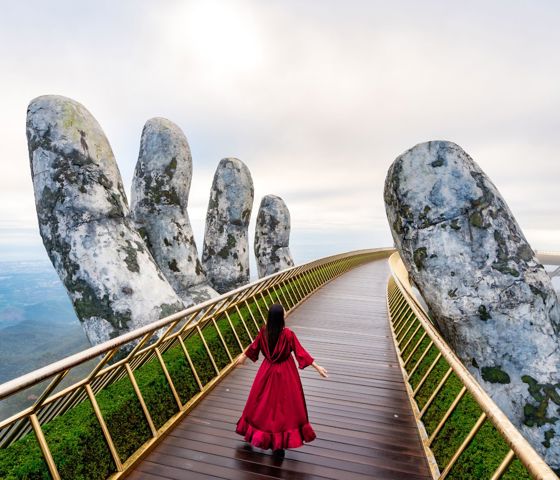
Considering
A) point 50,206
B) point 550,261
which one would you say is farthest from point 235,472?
point 550,261

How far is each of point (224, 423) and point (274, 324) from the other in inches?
70.2

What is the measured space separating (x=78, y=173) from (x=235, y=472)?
8.80 m

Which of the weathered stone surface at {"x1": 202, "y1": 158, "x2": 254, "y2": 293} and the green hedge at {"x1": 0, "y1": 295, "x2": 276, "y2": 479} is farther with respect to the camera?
the weathered stone surface at {"x1": 202, "y1": 158, "x2": 254, "y2": 293}

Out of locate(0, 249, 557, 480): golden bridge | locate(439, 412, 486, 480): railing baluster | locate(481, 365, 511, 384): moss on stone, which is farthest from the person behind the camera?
locate(481, 365, 511, 384): moss on stone

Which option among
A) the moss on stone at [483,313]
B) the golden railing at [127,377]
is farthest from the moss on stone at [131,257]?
the moss on stone at [483,313]

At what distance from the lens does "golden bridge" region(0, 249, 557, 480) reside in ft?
10.4

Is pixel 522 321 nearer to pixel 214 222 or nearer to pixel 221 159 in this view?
pixel 214 222

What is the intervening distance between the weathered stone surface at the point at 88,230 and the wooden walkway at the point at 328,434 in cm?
402

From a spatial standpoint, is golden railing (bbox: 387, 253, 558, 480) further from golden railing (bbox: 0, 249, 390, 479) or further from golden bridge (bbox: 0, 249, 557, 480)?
golden railing (bbox: 0, 249, 390, 479)

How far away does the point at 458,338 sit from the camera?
23.9 ft

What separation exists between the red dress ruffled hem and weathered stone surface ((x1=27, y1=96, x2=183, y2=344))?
19.1 ft

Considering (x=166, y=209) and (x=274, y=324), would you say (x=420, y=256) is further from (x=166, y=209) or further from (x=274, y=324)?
(x=166, y=209)

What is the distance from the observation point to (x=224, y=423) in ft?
15.4

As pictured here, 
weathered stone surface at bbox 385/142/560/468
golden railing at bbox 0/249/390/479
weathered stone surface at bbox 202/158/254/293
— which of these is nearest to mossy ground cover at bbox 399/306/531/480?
weathered stone surface at bbox 385/142/560/468
